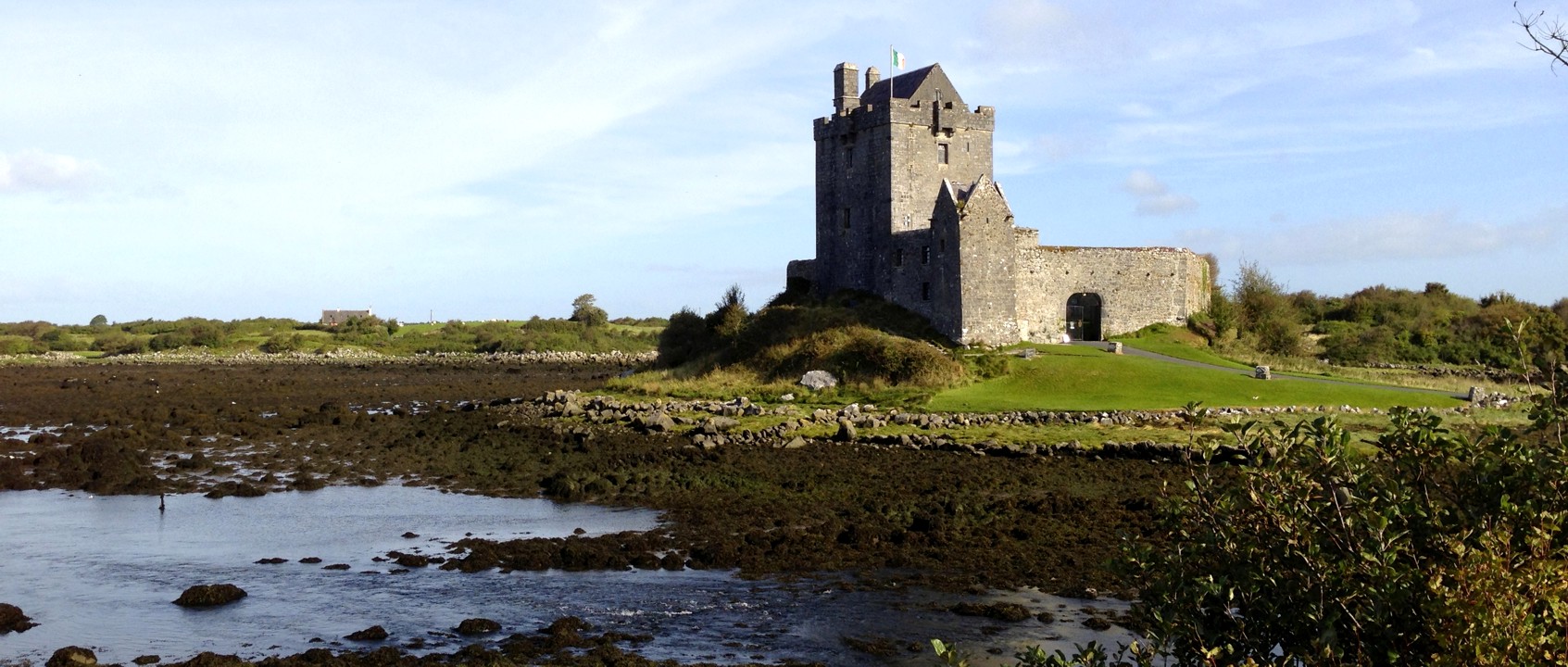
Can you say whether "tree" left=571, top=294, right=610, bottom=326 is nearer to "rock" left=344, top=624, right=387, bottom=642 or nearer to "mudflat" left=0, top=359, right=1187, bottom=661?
"mudflat" left=0, top=359, right=1187, bottom=661

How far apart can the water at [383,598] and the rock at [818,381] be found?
17.9m

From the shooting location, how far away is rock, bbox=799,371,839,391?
3984 centimetres

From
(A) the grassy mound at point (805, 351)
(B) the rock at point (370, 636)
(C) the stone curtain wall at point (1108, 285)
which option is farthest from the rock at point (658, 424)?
(B) the rock at point (370, 636)

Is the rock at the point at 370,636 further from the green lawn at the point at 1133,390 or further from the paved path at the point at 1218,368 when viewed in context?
the paved path at the point at 1218,368

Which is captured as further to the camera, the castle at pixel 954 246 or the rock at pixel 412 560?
the castle at pixel 954 246

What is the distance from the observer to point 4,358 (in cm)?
9750

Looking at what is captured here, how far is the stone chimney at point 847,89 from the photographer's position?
156 ft

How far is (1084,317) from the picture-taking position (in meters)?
44.7

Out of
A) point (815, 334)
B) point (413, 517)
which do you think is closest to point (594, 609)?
point (413, 517)

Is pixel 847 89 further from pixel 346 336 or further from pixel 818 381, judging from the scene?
pixel 346 336

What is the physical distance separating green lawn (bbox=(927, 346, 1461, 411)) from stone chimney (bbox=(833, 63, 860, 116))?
1398cm

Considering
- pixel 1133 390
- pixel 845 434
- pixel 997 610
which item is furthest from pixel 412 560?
pixel 1133 390

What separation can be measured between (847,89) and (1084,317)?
1274cm

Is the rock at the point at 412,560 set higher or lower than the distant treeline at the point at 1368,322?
lower
